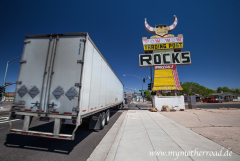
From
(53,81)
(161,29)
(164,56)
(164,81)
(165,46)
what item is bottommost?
(53,81)

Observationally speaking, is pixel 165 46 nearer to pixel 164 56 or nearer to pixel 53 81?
pixel 164 56

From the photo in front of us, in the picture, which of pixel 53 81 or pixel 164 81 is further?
pixel 164 81

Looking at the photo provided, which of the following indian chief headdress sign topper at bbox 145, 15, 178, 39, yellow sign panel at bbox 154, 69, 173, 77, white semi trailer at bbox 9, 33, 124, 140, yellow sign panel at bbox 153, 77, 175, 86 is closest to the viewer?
white semi trailer at bbox 9, 33, 124, 140

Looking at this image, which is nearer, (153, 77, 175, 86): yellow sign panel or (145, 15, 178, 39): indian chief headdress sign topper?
(153, 77, 175, 86): yellow sign panel

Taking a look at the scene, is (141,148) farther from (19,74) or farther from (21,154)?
(19,74)

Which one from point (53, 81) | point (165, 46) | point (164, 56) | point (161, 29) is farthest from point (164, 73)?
point (53, 81)

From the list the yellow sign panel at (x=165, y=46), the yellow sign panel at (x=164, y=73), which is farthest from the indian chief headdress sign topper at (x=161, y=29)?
the yellow sign panel at (x=164, y=73)

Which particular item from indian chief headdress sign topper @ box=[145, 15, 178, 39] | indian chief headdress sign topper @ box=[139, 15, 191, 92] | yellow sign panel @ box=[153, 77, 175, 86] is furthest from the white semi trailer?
indian chief headdress sign topper @ box=[145, 15, 178, 39]

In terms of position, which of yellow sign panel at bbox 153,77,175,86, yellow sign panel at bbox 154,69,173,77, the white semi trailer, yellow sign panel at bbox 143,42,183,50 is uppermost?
yellow sign panel at bbox 143,42,183,50

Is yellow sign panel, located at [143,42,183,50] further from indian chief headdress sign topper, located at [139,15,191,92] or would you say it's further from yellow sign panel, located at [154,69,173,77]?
yellow sign panel, located at [154,69,173,77]

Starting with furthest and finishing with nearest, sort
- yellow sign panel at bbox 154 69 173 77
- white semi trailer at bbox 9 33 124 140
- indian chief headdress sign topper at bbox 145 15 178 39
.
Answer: indian chief headdress sign topper at bbox 145 15 178 39 < yellow sign panel at bbox 154 69 173 77 < white semi trailer at bbox 9 33 124 140

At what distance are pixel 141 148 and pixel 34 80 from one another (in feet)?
15.7

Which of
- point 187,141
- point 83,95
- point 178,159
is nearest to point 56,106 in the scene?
point 83,95

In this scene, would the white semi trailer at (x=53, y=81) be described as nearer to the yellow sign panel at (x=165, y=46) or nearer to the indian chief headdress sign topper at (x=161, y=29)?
the yellow sign panel at (x=165, y=46)
